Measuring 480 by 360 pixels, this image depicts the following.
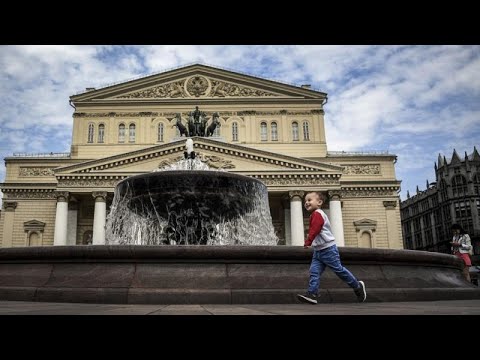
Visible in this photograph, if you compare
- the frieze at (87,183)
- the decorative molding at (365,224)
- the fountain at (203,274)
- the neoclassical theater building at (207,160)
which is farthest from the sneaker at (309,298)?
the decorative molding at (365,224)

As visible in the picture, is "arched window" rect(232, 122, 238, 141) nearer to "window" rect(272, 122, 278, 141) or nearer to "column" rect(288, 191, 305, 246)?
"window" rect(272, 122, 278, 141)

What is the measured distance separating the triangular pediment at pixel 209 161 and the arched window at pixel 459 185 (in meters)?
49.0

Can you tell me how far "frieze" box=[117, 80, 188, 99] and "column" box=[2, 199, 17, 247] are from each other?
44.0 feet

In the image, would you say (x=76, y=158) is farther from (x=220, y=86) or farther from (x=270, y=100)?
(x=270, y=100)

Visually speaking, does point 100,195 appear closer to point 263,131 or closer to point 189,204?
point 263,131

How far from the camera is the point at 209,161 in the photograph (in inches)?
Answer: 1372

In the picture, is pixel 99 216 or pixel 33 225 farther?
pixel 33 225

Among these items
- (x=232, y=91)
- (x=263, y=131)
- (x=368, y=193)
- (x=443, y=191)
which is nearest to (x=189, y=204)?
(x=368, y=193)

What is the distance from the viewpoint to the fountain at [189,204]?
1093 centimetres

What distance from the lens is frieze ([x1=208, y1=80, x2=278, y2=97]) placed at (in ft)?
145

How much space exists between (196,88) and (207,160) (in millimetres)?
12295

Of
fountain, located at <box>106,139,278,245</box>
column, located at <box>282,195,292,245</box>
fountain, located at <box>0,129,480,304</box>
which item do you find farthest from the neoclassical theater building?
fountain, located at <box>0,129,480,304</box>

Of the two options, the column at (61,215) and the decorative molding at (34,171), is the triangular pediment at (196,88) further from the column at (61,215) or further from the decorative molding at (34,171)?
the column at (61,215)
